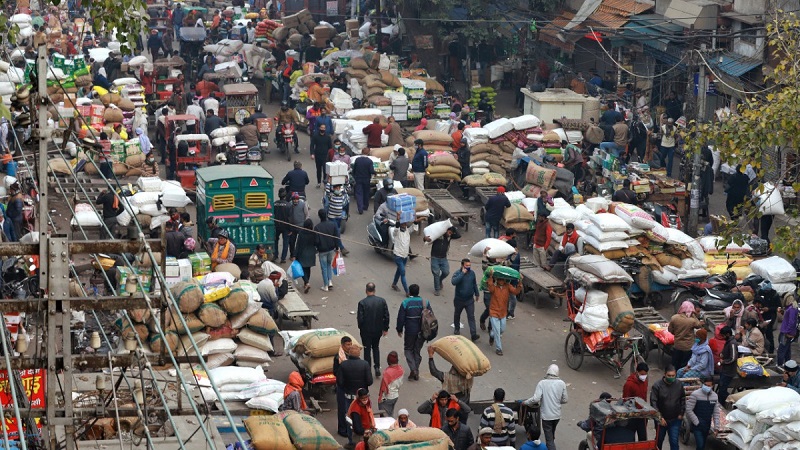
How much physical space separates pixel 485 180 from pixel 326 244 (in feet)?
19.2

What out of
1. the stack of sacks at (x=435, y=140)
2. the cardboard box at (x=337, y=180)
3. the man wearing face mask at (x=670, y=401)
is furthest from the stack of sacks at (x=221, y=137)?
the man wearing face mask at (x=670, y=401)

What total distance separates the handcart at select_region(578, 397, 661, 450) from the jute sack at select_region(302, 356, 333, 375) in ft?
11.1

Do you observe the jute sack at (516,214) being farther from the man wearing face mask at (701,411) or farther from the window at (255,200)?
the man wearing face mask at (701,411)

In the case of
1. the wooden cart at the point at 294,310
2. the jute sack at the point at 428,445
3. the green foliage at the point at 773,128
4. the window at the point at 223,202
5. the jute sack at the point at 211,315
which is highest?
the green foliage at the point at 773,128

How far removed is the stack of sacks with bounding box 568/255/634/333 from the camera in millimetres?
18594

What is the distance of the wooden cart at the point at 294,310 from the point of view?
1911 centimetres

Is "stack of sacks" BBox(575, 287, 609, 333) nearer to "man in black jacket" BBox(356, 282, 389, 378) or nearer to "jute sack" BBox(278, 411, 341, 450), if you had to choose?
"man in black jacket" BBox(356, 282, 389, 378)

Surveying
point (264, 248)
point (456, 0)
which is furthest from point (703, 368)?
point (456, 0)

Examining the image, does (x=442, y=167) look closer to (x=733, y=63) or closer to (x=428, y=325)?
(x=733, y=63)

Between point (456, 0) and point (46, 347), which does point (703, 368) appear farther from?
point (456, 0)

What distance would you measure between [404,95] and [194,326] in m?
15.7

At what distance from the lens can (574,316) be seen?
19.2m

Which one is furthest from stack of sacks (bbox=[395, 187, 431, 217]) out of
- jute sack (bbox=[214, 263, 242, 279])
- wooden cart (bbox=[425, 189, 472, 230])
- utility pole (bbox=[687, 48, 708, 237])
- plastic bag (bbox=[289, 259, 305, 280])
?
jute sack (bbox=[214, 263, 242, 279])

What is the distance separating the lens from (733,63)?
28.1 m
